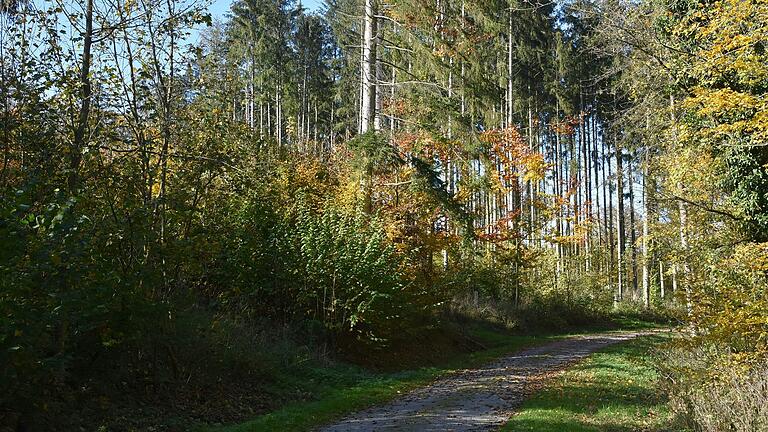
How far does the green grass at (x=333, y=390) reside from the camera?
791 cm

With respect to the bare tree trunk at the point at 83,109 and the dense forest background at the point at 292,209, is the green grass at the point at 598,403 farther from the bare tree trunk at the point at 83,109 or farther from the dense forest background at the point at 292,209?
the bare tree trunk at the point at 83,109

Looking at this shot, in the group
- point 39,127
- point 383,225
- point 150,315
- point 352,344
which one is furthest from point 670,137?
point 39,127

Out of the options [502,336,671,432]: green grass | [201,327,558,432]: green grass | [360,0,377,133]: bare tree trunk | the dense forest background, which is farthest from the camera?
[360,0,377,133]: bare tree trunk

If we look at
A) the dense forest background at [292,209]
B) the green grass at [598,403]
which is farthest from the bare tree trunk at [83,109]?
the green grass at [598,403]

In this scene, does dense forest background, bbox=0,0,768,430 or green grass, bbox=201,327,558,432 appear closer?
dense forest background, bbox=0,0,768,430

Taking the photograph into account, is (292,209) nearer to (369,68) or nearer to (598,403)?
(369,68)

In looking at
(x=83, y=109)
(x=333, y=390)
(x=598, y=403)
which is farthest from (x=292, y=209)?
(x=598, y=403)

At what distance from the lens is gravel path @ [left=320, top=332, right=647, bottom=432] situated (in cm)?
795

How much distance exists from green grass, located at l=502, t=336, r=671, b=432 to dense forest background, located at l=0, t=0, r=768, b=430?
0.68 metres

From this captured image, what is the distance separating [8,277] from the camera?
519cm

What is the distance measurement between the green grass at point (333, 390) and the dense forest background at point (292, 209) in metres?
0.91

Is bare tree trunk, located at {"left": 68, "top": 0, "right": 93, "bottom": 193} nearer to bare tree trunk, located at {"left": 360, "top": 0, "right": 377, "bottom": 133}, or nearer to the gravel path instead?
the gravel path

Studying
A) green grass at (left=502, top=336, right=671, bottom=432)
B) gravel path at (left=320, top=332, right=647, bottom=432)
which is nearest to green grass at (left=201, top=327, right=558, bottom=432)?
gravel path at (left=320, top=332, right=647, bottom=432)

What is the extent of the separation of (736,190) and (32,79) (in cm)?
1385
